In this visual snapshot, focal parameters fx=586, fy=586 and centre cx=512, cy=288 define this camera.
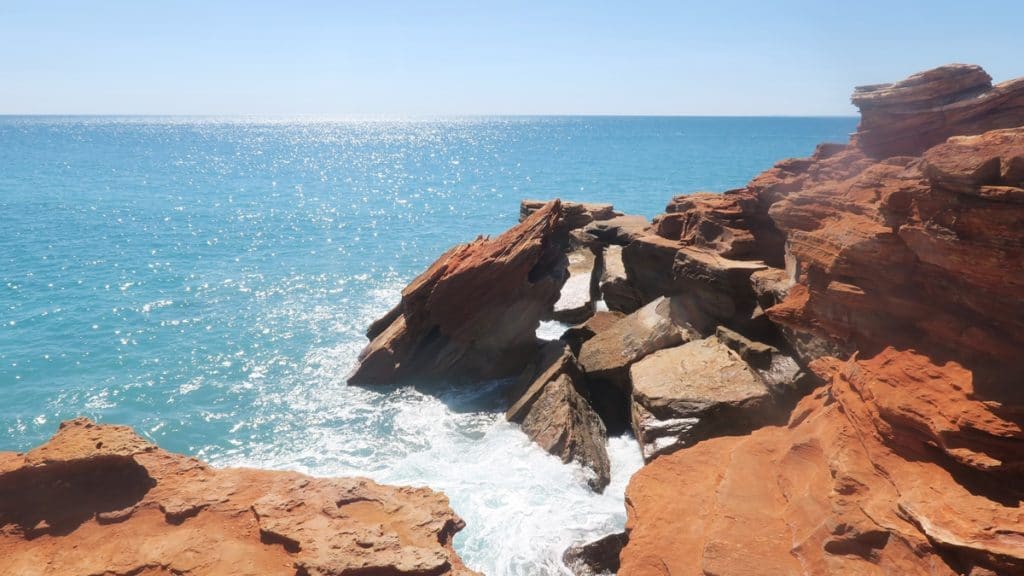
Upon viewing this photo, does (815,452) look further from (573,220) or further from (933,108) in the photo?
(573,220)

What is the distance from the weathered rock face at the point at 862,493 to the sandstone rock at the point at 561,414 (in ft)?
12.6

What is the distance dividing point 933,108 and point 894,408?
28.4 feet

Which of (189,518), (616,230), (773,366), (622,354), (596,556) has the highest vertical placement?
(616,230)

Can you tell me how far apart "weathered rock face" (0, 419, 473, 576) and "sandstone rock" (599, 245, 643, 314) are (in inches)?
550

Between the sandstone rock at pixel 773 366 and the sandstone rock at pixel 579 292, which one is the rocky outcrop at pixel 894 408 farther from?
the sandstone rock at pixel 579 292

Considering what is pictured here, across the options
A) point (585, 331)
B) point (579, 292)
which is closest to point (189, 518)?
point (585, 331)

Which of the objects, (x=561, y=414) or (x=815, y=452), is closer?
(x=815, y=452)

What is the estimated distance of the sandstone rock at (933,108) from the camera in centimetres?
1220

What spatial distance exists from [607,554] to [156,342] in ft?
67.7

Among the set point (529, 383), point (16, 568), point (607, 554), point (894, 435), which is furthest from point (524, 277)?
point (16, 568)

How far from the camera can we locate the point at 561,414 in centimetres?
1542

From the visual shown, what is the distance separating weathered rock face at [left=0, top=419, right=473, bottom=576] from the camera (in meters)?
7.58

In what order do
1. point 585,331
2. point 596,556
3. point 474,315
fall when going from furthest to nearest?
point 585,331 < point 474,315 < point 596,556

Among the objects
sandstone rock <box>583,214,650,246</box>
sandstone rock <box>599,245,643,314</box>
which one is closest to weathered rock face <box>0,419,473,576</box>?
sandstone rock <box>599,245,643,314</box>
